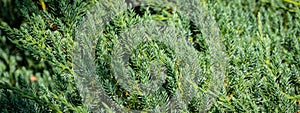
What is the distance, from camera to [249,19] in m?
1.49

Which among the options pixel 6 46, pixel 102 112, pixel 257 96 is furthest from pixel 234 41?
pixel 6 46

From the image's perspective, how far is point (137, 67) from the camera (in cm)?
103

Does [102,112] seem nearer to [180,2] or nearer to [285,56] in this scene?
[180,2]

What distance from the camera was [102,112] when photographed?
3.30ft

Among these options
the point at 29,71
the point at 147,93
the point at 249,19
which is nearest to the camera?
the point at 147,93

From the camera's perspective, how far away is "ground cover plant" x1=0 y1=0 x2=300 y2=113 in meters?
1.02

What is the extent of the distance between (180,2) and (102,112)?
43 cm

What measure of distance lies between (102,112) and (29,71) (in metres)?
0.92

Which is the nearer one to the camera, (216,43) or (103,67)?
(103,67)

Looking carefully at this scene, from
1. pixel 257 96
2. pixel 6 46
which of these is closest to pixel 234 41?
pixel 257 96

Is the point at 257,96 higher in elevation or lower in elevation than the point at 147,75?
lower

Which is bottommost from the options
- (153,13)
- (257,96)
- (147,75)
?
(257,96)

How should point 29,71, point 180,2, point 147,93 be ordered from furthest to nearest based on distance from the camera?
1. point 29,71
2. point 180,2
3. point 147,93

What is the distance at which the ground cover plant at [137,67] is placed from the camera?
40.0 inches
